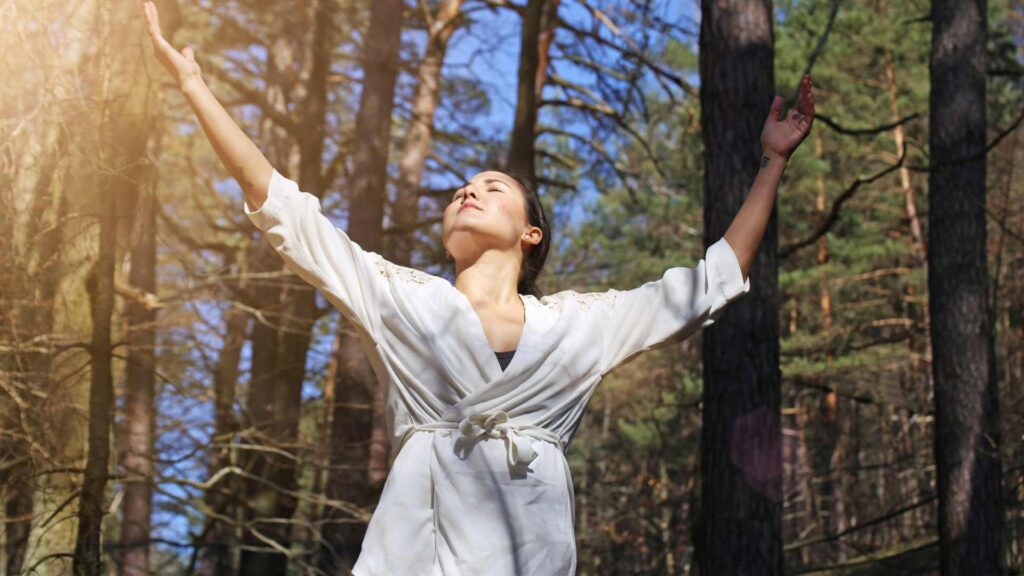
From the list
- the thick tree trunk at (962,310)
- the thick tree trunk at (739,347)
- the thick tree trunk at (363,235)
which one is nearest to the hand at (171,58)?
the thick tree trunk at (739,347)

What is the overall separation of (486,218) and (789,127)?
81cm

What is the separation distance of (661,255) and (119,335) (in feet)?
54.2

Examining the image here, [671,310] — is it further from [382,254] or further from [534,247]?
[382,254]

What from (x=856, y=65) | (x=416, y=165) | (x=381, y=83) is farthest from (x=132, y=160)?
(x=856, y=65)

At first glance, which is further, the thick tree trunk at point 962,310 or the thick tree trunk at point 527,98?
the thick tree trunk at point 527,98

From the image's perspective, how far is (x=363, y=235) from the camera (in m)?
10.5

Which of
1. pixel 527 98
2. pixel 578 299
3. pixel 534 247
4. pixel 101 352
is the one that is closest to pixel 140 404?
pixel 527 98

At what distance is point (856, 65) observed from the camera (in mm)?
22875

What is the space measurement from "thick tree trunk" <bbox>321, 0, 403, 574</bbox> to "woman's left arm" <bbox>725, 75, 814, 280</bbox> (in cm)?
727

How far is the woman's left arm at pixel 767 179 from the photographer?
9.41 feet

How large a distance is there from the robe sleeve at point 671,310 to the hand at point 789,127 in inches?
12.4

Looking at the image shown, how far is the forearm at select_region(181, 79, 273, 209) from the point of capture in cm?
259

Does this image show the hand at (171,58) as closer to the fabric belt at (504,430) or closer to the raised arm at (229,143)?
the raised arm at (229,143)

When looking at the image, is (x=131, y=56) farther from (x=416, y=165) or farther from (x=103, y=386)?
(x=416, y=165)
